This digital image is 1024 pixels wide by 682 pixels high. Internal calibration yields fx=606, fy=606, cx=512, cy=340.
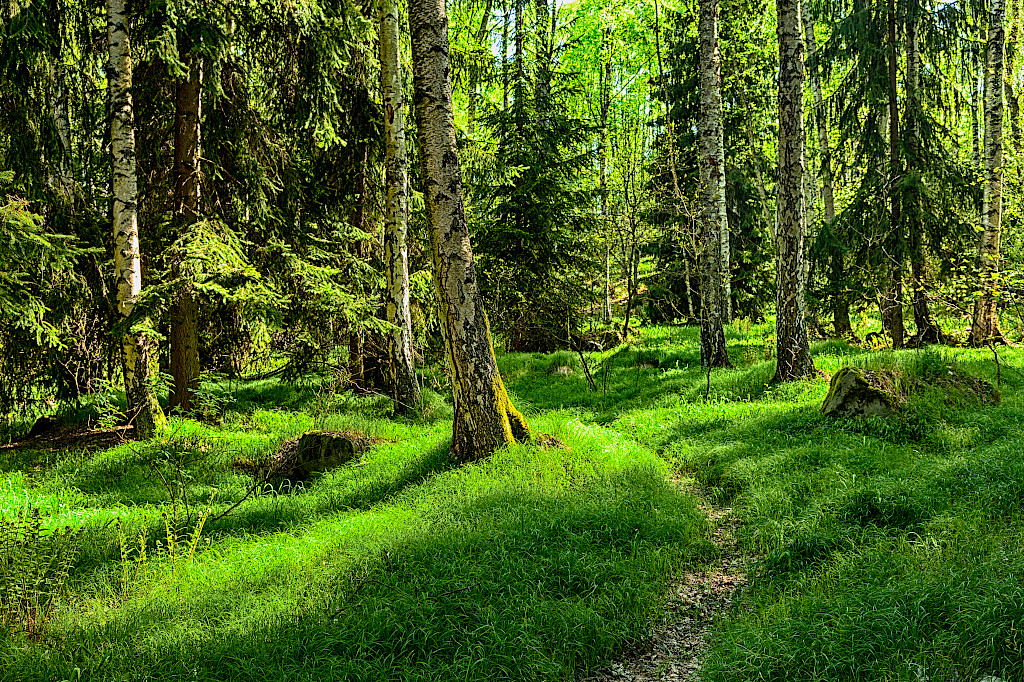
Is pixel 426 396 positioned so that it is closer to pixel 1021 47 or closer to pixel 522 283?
pixel 522 283

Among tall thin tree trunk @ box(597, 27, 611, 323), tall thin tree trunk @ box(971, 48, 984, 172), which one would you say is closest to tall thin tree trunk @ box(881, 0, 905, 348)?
tall thin tree trunk @ box(597, 27, 611, 323)

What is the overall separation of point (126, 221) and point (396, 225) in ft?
13.0

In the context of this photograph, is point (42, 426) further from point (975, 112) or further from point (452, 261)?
→ point (975, 112)

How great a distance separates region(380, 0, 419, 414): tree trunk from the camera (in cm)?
Answer: 1030

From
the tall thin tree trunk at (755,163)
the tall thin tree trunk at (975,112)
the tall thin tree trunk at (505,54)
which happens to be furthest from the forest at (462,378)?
the tall thin tree trunk at (975,112)

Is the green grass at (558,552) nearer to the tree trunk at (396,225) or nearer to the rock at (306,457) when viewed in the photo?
the rock at (306,457)

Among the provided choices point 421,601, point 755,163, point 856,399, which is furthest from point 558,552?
point 755,163

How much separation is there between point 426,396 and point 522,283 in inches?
202

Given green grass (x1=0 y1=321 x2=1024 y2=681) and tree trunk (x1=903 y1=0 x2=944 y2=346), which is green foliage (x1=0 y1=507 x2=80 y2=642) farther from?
tree trunk (x1=903 y1=0 x2=944 y2=346)

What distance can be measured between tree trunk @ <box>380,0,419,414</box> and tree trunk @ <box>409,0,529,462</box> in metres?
3.65

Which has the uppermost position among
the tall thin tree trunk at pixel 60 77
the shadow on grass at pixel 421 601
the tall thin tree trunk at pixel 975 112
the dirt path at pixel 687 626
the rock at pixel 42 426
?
the tall thin tree trunk at pixel 975 112

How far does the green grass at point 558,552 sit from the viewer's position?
357 cm

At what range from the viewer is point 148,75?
925cm

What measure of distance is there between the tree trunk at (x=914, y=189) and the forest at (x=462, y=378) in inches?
3.2
